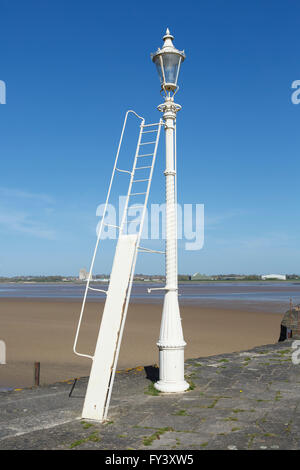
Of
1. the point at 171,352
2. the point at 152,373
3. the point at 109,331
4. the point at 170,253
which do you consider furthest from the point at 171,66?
the point at 152,373

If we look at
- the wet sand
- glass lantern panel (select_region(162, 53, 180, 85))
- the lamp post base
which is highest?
glass lantern panel (select_region(162, 53, 180, 85))

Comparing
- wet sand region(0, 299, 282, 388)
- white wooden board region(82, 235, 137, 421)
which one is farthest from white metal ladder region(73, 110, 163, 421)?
wet sand region(0, 299, 282, 388)

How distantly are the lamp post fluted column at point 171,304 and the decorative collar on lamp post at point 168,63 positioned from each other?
0.22 metres

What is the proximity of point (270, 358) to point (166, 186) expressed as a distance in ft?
16.6

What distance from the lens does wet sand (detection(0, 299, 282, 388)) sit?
11.4m

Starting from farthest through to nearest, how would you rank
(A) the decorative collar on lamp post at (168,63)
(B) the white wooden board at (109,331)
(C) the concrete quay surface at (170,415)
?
(A) the decorative collar on lamp post at (168,63)
(B) the white wooden board at (109,331)
(C) the concrete quay surface at (170,415)

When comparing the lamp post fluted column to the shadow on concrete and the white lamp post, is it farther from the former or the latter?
the shadow on concrete

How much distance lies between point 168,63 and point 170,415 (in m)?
5.41

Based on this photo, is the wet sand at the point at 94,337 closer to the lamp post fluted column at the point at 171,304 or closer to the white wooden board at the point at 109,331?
the lamp post fluted column at the point at 171,304

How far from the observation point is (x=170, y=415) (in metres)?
5.39

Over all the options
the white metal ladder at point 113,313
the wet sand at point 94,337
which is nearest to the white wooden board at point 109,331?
the white metal ladder at point 113,313

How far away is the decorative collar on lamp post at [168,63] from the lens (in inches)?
268

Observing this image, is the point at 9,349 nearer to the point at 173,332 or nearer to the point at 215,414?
the point at 173,332

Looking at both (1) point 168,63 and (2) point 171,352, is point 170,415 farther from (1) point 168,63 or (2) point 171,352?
(1) point 168,63
